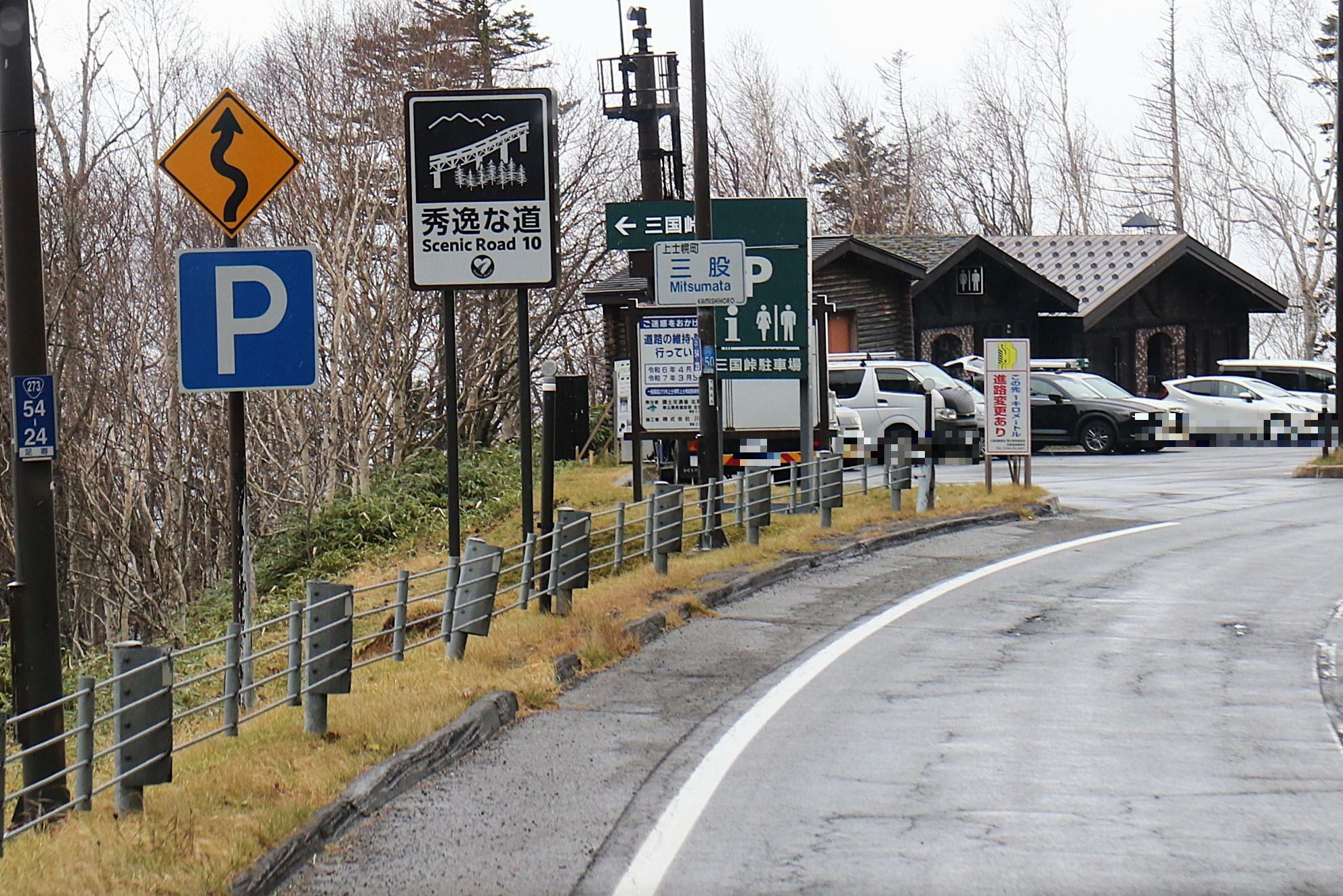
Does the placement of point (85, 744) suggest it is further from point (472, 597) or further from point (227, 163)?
point (472, 597)

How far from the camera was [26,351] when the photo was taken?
732 cm

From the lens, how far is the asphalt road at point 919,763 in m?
5.69

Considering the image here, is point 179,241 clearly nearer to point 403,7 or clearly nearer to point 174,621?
point 403,7

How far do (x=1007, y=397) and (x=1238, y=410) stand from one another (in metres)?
14.2

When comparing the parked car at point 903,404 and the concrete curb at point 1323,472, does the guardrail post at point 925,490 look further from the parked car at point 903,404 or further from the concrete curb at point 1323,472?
the concrete curb at point 1323,472

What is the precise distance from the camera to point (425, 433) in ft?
105

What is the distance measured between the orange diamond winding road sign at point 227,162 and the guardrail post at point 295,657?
76.3 inches

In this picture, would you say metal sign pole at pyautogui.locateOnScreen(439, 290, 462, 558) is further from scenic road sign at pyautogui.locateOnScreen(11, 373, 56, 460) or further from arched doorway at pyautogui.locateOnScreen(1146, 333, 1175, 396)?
arched doorway at pyautogui.locateOnScreen(1146, 333, 1175, 396)

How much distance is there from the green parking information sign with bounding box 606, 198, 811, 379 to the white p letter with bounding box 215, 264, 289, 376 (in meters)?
10.2

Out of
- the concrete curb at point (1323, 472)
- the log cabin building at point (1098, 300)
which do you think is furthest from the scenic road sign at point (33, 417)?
the log cabin building at point (1098, 300)

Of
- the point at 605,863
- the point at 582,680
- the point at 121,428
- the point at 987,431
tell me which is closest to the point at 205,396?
the point at 121,428

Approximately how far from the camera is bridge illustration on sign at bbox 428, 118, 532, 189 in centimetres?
1041

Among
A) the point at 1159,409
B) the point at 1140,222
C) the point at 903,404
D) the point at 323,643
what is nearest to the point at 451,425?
the point at 323,643

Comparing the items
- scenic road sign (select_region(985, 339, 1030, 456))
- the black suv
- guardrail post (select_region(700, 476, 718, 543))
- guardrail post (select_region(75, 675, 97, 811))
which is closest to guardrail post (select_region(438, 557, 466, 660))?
guardrail post (select_region(75, 675, 97, 811))
